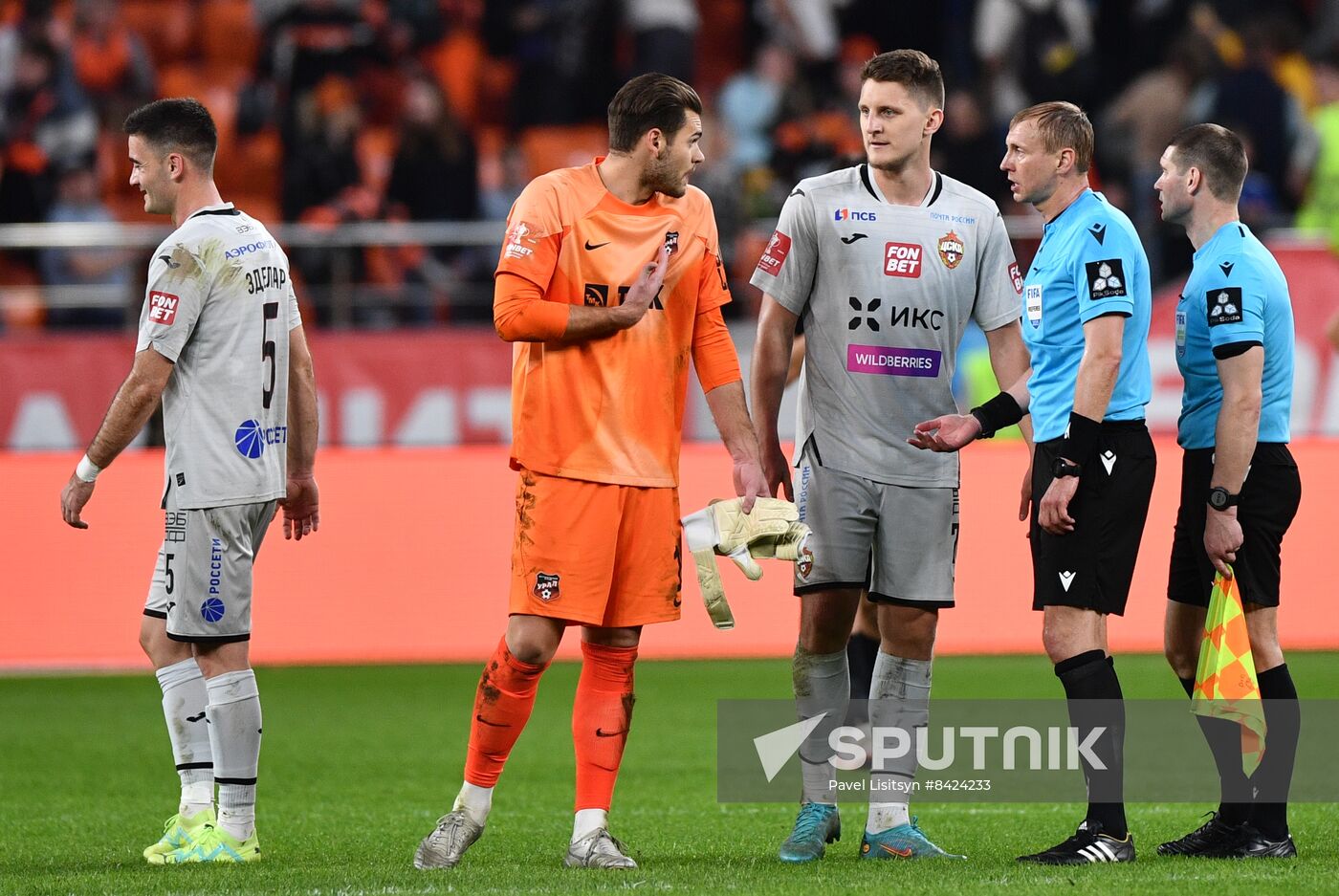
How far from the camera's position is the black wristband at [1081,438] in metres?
5.53

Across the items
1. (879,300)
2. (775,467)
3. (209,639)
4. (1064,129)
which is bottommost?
(209,639)

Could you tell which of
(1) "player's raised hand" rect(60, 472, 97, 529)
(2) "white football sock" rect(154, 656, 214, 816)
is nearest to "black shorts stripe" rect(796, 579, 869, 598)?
(2) "white football sock" rect(154, 656, 214, 816)

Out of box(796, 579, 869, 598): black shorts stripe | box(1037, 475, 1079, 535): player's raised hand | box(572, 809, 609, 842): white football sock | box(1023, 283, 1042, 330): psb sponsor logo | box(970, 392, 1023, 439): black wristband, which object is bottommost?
box(572, 809, 609, 842): white football sock

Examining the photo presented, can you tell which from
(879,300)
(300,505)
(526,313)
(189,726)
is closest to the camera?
(526,313)

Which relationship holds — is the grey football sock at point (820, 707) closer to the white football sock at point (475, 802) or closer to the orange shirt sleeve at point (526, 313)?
the white football sock at point (475, 802)

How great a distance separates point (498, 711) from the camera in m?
5.57

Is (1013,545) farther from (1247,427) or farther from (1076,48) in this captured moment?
(1076,48)

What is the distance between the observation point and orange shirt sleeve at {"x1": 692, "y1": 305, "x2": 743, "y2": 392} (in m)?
5.85

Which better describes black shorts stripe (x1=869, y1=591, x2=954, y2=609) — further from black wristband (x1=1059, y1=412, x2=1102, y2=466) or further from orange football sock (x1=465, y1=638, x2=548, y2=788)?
orange football sock (x1=465, y1=638, x2=548, y2=788)

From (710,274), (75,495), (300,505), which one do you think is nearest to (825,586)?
(710,274)

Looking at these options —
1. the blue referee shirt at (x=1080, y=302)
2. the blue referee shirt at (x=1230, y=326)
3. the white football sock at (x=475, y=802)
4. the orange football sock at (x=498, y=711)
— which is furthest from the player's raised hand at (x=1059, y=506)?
the white football sock at (x=475, y=802)

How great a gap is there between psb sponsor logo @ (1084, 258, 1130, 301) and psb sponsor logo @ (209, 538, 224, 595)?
2800mm

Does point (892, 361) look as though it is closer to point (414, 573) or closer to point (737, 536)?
point (737, 536)

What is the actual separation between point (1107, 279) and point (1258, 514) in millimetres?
964
